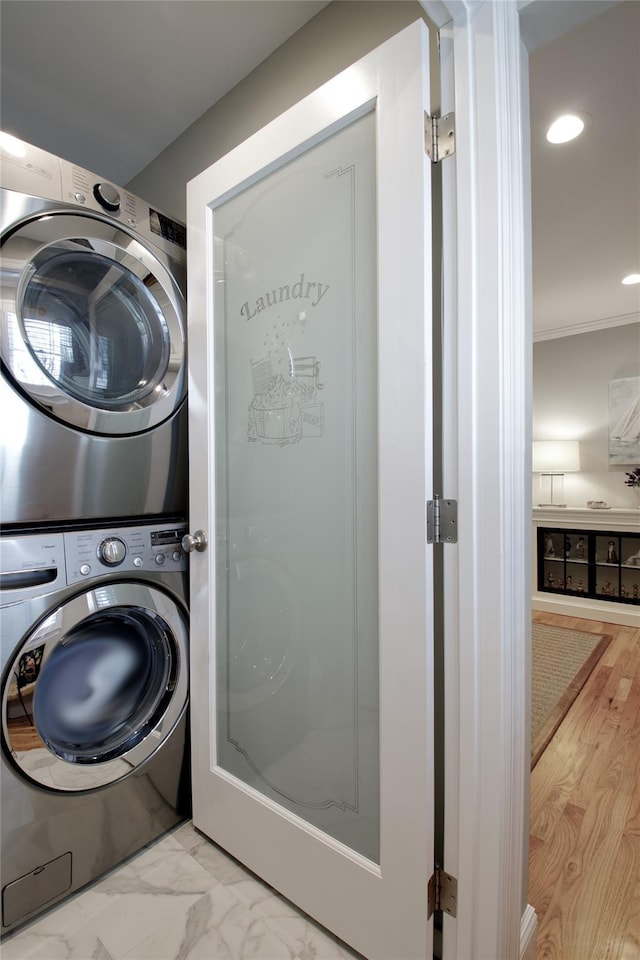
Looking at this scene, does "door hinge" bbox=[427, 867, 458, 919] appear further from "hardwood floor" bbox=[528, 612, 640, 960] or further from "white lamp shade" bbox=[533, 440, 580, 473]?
Result: "white lamp shade" bbox=[533, 440, 580, 473]

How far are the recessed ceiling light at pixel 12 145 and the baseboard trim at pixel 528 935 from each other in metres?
2.21

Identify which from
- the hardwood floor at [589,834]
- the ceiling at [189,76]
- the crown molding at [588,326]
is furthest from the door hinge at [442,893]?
the crown molding at [588,326]

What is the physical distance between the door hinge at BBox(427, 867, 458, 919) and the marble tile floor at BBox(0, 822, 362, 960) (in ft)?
1.00

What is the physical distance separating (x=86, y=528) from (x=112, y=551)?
94 millimetres

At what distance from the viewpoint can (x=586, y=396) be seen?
4434 mm

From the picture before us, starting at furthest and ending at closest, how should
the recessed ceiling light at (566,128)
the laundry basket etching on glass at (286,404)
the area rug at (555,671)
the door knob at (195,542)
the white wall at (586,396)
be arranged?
the white wall at (586,396) → the area rug at (555,671) → the recessed ceiling light at (566,128) → the door knob at (195,542) → the laundry basket etching on glass at (286,404)

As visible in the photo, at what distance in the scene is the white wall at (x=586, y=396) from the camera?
4.24 meters

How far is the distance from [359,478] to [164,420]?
70 centimetres

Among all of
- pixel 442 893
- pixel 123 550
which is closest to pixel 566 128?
pixel 123 550

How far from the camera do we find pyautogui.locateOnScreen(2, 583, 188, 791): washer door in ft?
3.77

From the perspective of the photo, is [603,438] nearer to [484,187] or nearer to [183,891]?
[484,187]

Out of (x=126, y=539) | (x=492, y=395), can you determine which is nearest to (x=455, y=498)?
(x=492, y=395)

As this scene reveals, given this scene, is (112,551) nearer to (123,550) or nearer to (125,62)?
(123,550)

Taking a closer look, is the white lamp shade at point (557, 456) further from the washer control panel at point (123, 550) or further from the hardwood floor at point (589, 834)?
the washer control panel at point (123, 550)
